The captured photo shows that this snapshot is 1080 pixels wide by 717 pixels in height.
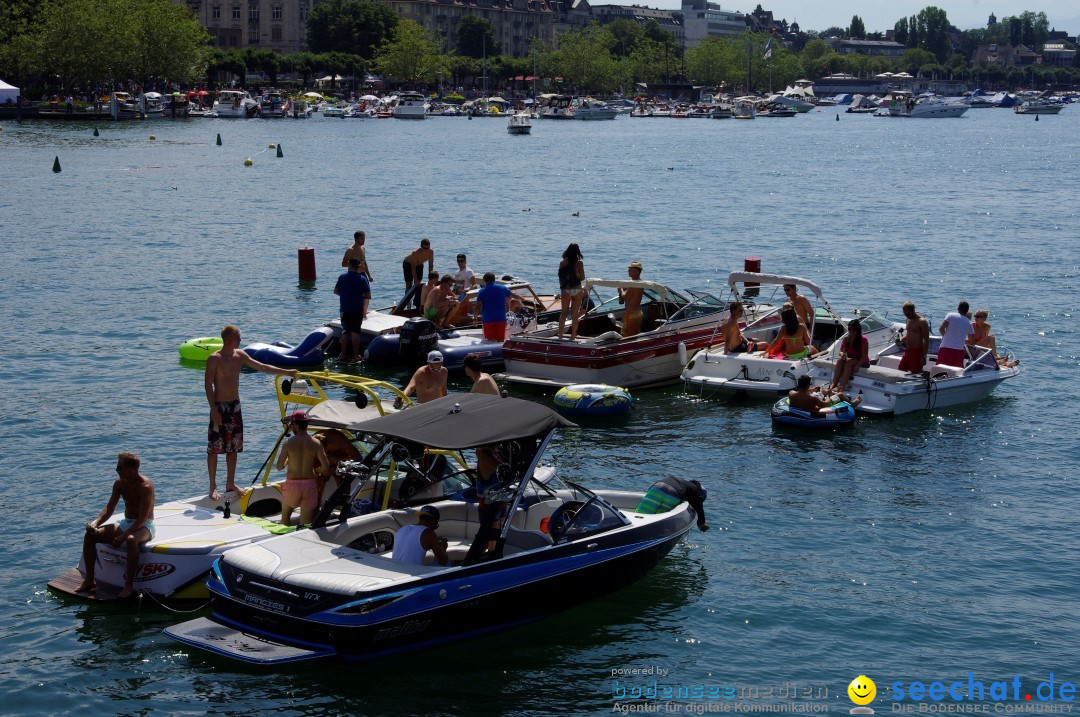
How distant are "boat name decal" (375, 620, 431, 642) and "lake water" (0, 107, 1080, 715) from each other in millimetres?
477

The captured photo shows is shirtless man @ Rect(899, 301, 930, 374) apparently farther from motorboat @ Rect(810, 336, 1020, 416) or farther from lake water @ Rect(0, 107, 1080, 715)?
lake water @ Rect(0, 107, 1080, 715)

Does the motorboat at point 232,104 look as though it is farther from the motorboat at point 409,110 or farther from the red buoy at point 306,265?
the red buoy at point 306,265

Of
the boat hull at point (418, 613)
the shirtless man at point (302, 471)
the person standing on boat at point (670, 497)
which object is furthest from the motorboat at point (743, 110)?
the boat hull at point (418, 613)

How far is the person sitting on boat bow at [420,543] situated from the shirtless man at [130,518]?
263 cm

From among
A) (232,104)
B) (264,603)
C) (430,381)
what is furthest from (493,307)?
(232,104)

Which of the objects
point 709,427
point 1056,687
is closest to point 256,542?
point 1056,687

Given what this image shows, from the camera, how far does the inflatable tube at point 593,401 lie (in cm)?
2052

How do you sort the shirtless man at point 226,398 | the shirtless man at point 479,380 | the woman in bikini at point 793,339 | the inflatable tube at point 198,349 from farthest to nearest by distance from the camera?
the inflatable tube at point 198,349
the woman in bikini at point 793,339
the shirtless man at point 479,380
the shirtless man at point 226,398

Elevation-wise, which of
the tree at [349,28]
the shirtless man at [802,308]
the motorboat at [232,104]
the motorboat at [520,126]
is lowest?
the shirtless man at [802,308]

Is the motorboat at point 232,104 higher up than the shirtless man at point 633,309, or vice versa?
the motorboat at point 232,104

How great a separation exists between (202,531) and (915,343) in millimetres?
12816

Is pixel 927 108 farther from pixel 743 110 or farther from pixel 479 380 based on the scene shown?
pixel 479 380

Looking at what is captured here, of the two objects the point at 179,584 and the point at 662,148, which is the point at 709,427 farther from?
the point at 662,148

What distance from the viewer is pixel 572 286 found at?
22703mm
